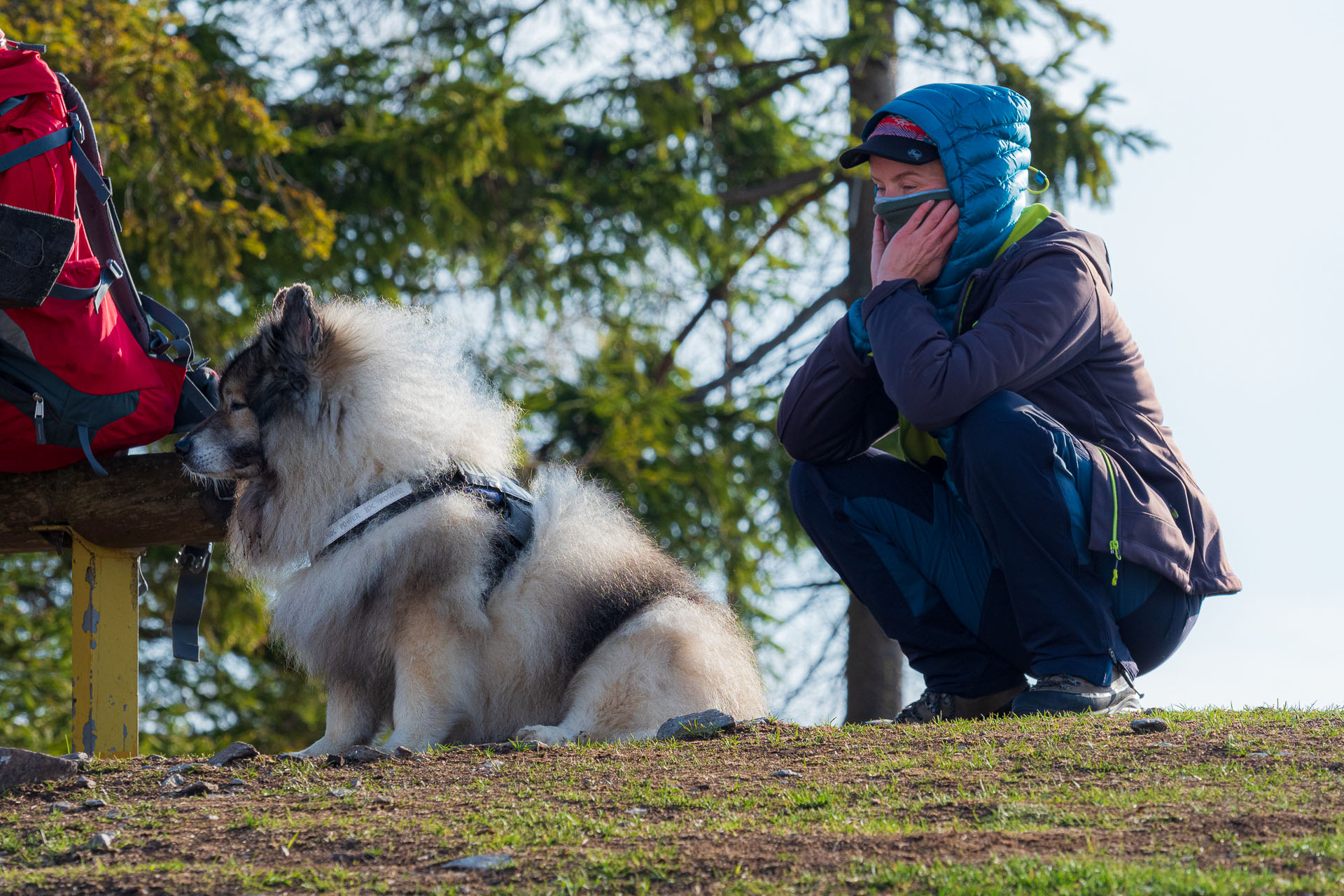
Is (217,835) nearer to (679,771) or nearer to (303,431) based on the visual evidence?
(679,771)

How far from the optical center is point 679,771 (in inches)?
120

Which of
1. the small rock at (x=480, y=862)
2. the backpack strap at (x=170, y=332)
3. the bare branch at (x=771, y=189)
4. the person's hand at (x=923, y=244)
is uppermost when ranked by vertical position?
the bare branch at (x=771, y=189)

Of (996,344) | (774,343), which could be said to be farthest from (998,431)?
(774,343)

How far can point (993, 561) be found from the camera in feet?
13.2

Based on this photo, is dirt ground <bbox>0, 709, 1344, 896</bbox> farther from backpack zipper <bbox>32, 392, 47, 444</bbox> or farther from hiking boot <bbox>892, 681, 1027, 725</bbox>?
backpack zipper <bbox>32, 392, 47, 444</bbox>

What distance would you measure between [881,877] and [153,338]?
125 inches

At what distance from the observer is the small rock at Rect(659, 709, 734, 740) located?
3.57m

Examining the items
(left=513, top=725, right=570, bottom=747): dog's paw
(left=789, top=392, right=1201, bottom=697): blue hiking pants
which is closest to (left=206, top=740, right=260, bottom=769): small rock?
(left=513, top=725, right=570, bottom=747): dog's paw

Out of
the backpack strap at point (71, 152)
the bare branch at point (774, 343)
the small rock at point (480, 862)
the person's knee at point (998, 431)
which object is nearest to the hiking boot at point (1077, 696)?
the person's knee at point (998, 431)

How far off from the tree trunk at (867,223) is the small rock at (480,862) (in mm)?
7894

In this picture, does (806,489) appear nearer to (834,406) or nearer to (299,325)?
(834,406)

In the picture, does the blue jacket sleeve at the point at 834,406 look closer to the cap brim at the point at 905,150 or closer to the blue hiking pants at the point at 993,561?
the blue hiking pants at the point at 993,561

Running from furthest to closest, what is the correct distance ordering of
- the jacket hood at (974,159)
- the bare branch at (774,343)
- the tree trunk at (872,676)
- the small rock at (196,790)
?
1. the bare branch at (774,343)
2. the tree trunk at (872,676)
3. the jacket hood at (974,159)
4. the small rock at (196,790)

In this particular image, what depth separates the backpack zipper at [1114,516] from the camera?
3.47 meters
